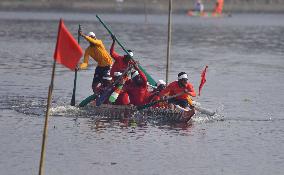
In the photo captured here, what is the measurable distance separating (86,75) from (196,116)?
1590 centimetres

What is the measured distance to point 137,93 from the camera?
33781 mm

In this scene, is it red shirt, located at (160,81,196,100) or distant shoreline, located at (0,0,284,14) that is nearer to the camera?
red shirt, located at (160,81,196,100)

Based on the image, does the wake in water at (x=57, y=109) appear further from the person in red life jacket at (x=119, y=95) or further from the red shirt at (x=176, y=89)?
the red shirt at (x=176, y=89)

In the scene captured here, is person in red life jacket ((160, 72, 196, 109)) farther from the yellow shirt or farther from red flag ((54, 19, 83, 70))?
red flag ((54, 19, 83, 70))

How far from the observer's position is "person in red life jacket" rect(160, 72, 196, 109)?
3250 cm

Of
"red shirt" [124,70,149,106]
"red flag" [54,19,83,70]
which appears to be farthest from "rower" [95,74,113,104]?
"red flag" [54,19,83,70]

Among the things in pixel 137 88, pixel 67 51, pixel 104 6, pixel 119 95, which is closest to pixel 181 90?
pixel 137 88

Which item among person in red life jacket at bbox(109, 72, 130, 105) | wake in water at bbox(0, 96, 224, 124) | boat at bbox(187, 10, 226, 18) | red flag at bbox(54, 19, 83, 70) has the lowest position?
boat at bbox(187, 10, 226, 18)

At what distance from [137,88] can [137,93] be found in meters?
0.17

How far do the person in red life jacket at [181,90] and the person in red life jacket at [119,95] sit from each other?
1377 mm

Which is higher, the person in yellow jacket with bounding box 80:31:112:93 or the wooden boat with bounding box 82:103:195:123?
the person in yellow jacket with bounding box 80:31:112:93

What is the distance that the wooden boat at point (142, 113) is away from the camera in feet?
108

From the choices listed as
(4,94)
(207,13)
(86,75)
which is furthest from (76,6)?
(4,94)

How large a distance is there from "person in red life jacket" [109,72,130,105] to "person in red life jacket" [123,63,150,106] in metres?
0.15
